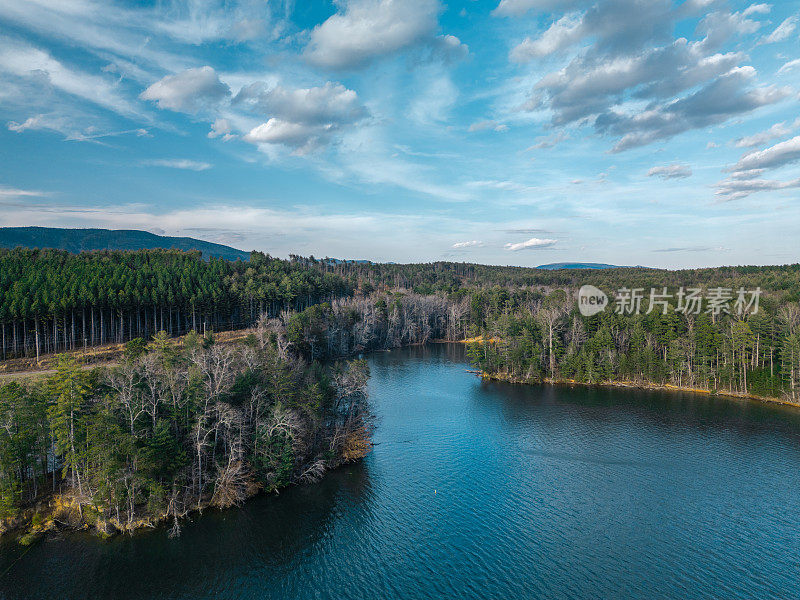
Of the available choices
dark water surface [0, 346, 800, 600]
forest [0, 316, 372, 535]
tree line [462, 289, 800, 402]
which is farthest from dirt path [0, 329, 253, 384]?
tree line [462, 289, 800, 402]

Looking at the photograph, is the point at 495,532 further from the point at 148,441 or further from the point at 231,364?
the point at 231,364

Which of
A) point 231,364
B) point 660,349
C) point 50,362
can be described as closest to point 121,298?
point 50,362

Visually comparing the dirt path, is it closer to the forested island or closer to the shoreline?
the forested island

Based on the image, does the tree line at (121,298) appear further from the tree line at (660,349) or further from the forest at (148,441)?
the tree line at (660,349)

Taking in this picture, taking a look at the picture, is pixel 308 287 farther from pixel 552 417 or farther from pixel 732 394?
pixel 732 394

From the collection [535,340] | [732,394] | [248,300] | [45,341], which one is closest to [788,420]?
[732,394]

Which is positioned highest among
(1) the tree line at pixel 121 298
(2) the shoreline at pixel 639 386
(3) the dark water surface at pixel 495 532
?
(1) the tree line at pixel 121 298

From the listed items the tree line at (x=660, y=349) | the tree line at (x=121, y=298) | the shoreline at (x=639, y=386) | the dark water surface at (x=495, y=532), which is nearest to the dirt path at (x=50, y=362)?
the tree line at (x=121, y=298)

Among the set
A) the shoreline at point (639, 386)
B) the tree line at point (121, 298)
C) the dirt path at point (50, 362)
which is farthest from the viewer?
the tree line at point (121, 298)
